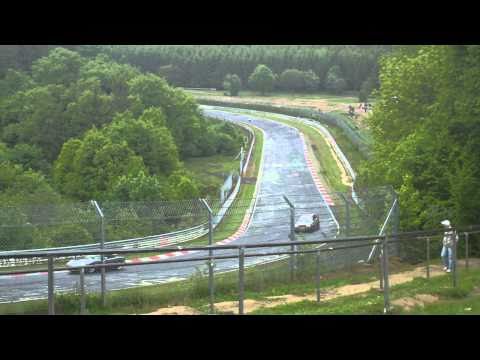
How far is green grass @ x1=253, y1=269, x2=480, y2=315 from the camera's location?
9742 mm

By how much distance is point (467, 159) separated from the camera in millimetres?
20328

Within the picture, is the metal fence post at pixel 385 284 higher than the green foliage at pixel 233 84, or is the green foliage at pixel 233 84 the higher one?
the green foliage at pixel 233 84

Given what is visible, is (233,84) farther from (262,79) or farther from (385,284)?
(385,284)

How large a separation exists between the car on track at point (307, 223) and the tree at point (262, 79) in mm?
95211

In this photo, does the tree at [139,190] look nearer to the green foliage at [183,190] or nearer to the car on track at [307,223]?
the green foliage at [183,190]

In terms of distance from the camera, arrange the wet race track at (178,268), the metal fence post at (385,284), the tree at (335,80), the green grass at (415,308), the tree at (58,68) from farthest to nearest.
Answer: the tree at (335,80) < the tree at (58,68) < the wet race track at (178,268) < the green grass at (415,308) < the metal fence post at (385,284)

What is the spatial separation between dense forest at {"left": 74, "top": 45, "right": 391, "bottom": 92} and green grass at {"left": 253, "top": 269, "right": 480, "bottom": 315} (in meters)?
99.6

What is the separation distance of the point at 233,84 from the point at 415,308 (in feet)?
353

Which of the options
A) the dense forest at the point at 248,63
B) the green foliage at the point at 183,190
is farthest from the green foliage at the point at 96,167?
the dense forest at the point at 248,63

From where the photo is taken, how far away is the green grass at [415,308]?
9742 millimetres

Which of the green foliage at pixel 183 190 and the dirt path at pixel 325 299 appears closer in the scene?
the dirt path at pixel 325 299

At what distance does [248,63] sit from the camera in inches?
4651

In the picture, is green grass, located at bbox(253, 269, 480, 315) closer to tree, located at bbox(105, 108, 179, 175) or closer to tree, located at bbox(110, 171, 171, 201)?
tree, located at bbox(110, 171, 171, 201)

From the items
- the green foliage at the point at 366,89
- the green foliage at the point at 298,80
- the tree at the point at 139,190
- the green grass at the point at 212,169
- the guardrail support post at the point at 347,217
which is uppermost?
the green foliage at the point at 298,80
